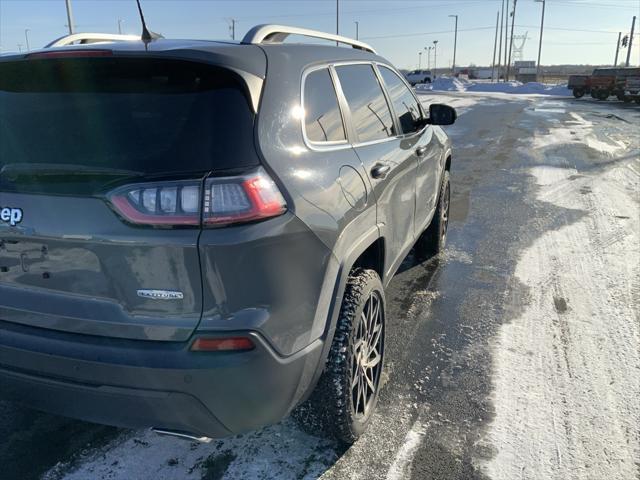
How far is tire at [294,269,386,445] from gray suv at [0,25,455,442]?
146 mm

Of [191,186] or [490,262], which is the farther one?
[490,262]

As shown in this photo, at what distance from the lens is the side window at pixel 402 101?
3.73 meters

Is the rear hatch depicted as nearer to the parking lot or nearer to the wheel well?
the parking lot

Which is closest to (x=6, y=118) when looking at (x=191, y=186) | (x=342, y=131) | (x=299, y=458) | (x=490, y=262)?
(x=191, y=186)

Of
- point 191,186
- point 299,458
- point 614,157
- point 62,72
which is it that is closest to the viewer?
point 191,186

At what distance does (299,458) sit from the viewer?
8.27 ft

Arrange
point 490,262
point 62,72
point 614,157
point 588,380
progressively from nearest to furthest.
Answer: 1. point 62,72
2. point 588,380
3. point 490,262
4. point 614,157

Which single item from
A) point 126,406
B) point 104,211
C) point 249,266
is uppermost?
point 104,211

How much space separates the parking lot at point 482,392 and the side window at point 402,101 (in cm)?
→ 142

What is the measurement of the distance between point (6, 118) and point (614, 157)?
11288 mm

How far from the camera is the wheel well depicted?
114 inches

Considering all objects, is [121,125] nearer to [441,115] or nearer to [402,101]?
[402,101]

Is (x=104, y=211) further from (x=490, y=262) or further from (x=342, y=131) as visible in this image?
(x=490, y=262)

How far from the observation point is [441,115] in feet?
14.0
